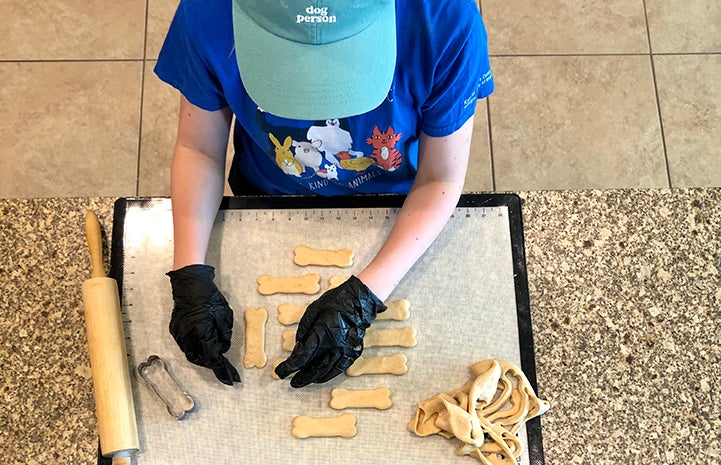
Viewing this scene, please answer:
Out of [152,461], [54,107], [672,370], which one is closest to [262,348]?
[152,461]

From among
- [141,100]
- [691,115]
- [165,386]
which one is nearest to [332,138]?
[165,386]

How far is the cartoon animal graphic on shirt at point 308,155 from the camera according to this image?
85cm

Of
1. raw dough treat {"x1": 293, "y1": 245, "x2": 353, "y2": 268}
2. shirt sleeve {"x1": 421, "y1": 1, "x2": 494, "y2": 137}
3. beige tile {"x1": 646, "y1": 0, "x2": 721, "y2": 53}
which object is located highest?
beige tile {"x1": 646, "y1": 0, "x2": 721, "y2": 53}

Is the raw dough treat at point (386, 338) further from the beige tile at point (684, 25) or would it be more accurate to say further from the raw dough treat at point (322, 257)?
the beige tile at point (684, 25)

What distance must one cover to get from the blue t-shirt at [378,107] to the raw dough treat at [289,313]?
0.19 m

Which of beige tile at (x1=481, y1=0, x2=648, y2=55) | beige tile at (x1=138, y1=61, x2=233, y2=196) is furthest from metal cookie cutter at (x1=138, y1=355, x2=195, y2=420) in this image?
beige tile at (x1=481, y1=0, x2=648, y2=55)

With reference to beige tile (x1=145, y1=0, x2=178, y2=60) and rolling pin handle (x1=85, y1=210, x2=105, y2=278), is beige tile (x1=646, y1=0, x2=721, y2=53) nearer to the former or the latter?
beige tile (x1=145, y1=0, x2=178, y2=60)

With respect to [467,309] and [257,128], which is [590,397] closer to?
[467,309]

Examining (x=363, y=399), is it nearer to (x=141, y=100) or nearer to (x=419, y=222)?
(x=419, y=222)

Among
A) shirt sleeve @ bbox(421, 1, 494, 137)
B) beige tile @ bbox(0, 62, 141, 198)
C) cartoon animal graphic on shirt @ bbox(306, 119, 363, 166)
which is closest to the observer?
shirt sleeve @ bbox(421, 1, 494, 137)

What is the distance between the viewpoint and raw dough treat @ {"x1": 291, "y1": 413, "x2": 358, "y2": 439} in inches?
34.3

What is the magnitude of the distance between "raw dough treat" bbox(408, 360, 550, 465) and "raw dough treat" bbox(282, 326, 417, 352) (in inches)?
3.4

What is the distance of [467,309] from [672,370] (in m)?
0.29

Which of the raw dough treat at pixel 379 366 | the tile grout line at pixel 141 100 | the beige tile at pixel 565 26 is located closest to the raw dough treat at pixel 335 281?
the raw dough treat at pixel 379 366
